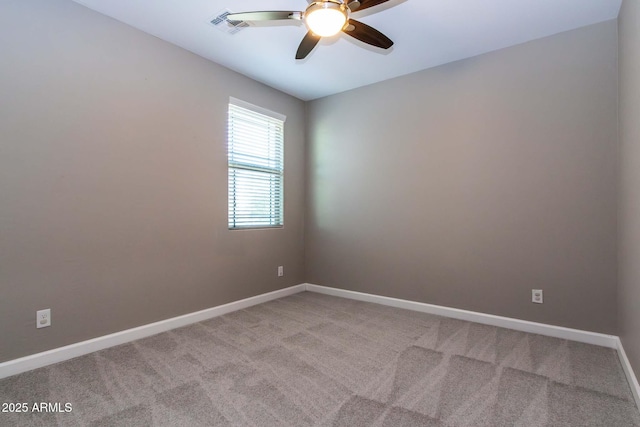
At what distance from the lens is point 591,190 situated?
2605mm

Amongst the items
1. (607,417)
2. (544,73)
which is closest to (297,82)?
(544,73)

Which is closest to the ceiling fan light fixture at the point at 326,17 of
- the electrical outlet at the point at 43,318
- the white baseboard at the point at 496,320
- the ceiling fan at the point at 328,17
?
the ceiling fan at the point at 328,17

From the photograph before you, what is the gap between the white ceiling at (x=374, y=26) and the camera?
2.42m

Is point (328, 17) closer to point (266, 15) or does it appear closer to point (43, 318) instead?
point (266, 15)

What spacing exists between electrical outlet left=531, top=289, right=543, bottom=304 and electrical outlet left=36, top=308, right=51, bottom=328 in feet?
13.0

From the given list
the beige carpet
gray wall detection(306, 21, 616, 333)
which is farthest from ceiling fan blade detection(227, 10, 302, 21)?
the beige carpet

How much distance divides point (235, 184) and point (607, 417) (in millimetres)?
3474

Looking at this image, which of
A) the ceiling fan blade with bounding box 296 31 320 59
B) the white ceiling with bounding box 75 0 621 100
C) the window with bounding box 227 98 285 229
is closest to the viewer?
the ceiling fan blade with bounding box 296 31 320 59

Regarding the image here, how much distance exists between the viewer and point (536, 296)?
9.30 ft

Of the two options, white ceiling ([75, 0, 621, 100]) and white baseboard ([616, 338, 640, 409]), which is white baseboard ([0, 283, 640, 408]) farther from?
white ceiling ([75, 0, 621, 100])

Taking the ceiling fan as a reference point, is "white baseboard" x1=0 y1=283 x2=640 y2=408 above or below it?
below

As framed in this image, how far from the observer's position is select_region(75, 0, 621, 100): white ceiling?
7.95 feet

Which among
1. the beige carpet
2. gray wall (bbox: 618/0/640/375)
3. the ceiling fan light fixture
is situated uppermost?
the ceiling fan light fixture

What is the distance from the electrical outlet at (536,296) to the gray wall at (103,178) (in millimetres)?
2985
